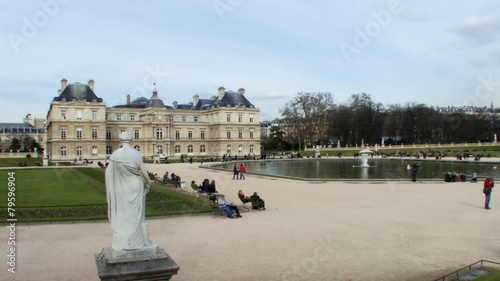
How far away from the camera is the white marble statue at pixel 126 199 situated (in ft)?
18.4

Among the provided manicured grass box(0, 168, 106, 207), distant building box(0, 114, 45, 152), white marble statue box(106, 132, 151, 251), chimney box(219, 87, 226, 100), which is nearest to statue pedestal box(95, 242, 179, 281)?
white marble statue box(106, 132, 151, 251)

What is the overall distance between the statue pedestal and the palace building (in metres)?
48.3

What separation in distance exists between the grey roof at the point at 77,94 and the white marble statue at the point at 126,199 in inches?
2424

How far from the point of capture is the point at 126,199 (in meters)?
5.66

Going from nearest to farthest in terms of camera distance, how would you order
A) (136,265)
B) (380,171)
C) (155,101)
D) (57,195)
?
(136,265) < (57,195) < (380,171) < (155,101)

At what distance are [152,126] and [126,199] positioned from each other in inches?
2499

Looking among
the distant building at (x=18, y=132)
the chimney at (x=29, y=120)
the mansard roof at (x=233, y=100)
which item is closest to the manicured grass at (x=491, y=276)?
the mansard roof at (x=233, y=100)

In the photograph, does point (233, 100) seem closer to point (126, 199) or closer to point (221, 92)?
point (221, 92)

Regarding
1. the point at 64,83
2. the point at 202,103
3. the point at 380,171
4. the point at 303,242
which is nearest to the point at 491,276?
the point at 303,242

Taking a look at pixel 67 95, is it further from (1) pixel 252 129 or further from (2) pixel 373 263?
(2) pixel 373 263

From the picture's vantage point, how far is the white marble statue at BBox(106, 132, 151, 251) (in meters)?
5.61

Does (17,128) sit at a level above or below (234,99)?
below

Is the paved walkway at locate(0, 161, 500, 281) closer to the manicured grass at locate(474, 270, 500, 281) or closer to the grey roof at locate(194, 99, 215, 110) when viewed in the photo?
the manicured grass at locate(474, 270, 500, 281)

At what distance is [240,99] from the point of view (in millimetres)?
75750
